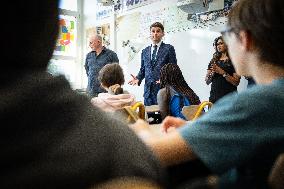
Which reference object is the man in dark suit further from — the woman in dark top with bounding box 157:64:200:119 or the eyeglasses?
the eyeglasses

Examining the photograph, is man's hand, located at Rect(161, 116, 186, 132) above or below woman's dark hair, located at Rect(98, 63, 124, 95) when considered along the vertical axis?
above

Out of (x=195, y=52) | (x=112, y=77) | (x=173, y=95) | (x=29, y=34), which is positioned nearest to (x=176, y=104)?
(x=173, y=95)

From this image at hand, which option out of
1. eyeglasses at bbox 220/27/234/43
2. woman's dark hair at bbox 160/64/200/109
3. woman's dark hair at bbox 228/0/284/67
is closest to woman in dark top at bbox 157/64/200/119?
woman's dark hair at bbox 160/64/200/109

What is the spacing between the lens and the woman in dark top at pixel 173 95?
3.12 meters

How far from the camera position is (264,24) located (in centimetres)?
92

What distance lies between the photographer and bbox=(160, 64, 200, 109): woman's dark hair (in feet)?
11.0

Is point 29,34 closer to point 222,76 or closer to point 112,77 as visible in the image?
point 112,77

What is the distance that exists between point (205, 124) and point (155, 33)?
4337 millimetres

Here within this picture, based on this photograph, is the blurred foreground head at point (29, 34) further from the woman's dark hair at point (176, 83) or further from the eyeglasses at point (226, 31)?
the woman's dark hair at point (176, 83)

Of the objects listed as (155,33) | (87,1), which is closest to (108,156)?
(155,33)

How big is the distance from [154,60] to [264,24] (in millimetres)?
4270

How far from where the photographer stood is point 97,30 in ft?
24.8

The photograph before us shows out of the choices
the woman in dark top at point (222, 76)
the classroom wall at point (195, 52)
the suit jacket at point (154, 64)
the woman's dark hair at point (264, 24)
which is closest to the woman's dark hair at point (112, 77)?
the woman in dark top at point (222, 76)

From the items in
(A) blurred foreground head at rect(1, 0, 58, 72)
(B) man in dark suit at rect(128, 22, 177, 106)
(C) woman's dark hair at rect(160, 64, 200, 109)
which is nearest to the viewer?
(A) blurred foreground head at rect(1, 0, 58, 72)
